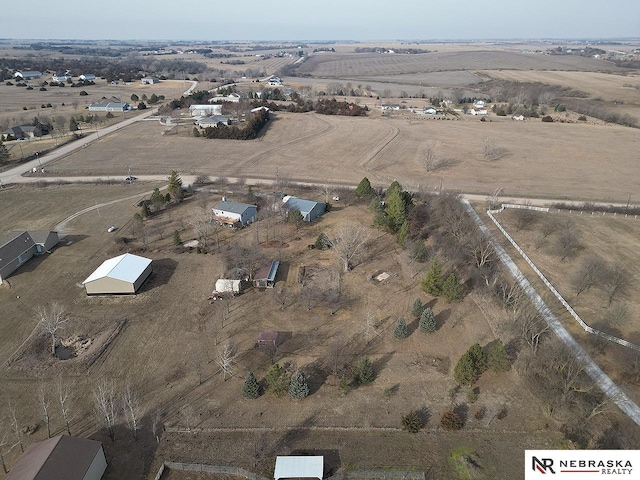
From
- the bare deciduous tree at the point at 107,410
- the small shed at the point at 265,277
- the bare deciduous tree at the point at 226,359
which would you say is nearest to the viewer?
the bare deciduous tree at the point at 107,410

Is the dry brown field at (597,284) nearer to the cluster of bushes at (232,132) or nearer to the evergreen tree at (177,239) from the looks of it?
the evergreen tree at (177,239)

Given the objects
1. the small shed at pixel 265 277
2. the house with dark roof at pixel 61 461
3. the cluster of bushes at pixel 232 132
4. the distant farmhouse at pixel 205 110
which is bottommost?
the small shed at pixel 265 277

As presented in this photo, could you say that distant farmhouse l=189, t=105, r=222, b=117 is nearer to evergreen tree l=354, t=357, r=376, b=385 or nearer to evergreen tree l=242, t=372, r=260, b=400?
evergreen tree l=242, t=372, r=260, b=400

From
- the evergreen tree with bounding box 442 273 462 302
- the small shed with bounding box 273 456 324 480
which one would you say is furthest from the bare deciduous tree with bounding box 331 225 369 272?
the small shed with bounding box 273 456 324 480

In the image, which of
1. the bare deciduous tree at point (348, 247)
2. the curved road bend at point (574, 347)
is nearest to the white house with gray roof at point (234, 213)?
the bare deciduous tree at point (348, 247)

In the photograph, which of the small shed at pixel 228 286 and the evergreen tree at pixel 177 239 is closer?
the small shed at pixel 228 286
